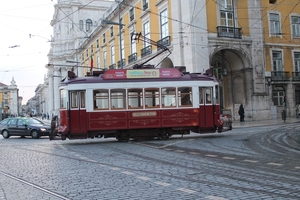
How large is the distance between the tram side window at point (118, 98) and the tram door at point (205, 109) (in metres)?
3.84

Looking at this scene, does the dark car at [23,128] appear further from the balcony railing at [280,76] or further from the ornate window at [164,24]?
the balcony railing at [280,76]

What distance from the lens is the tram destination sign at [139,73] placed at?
16.3 metres

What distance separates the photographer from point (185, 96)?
1672 centimetres

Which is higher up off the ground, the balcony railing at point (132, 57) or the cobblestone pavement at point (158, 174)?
the balcony railing at point (132, 57)

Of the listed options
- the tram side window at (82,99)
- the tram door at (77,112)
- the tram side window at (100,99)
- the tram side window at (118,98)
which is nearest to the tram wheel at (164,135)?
the tram side window at (118,98)

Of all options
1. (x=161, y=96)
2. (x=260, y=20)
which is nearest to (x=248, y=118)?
(x=260, y=20)

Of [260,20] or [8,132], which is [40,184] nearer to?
[8,132]

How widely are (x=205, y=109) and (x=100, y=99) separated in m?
5.21

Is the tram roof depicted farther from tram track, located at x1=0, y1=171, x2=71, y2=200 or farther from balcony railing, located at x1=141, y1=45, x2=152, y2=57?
balcony railing, located at x1=141, y1=45, x2=152, y2=57

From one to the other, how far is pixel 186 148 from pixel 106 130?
4.74 m

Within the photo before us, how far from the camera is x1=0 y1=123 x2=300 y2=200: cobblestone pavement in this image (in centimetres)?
632

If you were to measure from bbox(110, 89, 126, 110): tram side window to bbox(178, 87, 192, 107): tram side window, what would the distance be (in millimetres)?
2765

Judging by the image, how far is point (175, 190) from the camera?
21.2ft

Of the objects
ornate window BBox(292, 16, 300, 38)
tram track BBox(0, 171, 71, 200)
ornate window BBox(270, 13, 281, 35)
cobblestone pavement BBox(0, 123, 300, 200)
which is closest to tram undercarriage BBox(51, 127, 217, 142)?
cobblestone pavement BBox(0, 123, 300, 200)
